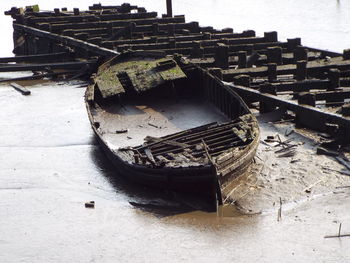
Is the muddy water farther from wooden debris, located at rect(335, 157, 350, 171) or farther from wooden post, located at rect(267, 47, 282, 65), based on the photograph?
A: wooden post, located at rect(267, 47, 282, 65)

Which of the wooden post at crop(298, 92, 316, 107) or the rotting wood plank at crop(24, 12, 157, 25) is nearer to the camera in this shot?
the wooden post at crop(298, 92, 316, 107)

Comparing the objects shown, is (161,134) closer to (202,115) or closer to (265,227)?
(202,115)

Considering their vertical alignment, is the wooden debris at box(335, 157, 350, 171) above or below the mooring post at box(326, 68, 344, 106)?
below

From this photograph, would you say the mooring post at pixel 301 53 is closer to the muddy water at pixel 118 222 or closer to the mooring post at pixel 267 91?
the mooring post at pixel 267 91

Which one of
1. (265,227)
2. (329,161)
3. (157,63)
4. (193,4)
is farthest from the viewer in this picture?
(193,4)

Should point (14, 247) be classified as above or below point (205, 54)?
A: below

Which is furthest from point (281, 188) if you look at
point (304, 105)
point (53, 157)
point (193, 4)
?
point (193, 4)

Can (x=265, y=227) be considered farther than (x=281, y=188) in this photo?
No

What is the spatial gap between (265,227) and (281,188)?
1369 mm

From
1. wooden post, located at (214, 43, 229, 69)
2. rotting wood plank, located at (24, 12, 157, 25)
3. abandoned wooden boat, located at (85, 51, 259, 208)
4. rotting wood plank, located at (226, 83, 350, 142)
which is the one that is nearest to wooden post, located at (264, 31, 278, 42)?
wooden post, located at (214, 43, 229, 69)

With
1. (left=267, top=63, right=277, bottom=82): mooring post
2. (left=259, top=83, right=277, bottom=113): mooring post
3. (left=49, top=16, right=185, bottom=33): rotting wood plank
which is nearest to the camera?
(left=259, top=83, right=277, bottom=113): mooring post

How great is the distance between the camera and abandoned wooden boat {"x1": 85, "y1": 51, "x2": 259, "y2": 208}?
12.5m

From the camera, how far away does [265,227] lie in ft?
39.0

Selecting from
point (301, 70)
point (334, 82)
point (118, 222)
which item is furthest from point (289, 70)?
point (118, 222)
